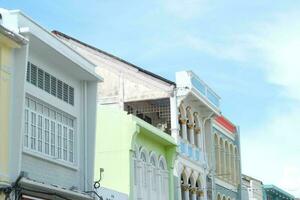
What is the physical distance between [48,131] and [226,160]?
1891cm

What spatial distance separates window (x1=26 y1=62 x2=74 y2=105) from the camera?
1916cm

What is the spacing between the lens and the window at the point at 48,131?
61.4ft

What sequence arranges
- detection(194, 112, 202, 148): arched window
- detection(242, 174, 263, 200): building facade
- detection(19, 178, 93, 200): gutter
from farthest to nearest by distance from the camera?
1. detection(242, 174, 263, 200): building facade
2. detection(194, 112, 202, 148): arched window
3. detection(19, 178, 93, 200): gutter

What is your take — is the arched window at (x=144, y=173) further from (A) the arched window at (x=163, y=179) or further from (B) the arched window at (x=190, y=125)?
(B) the arched window at (x=190, y=125)

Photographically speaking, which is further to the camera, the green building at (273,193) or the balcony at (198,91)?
the green building at (273,193)

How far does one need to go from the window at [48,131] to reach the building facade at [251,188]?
814 inches

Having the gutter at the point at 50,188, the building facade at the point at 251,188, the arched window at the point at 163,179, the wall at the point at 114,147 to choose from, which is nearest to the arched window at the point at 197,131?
the arched window at the point at 163,179

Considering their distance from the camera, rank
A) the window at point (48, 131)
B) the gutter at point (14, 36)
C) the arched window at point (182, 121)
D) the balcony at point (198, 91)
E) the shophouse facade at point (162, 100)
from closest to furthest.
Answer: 1. the gutter at point (14, 36)
2. the window at point (48, 131)
3. the shophouse facade at point (162, 100)
4. the balcony at point (198, 91)
5. the arched window at point (182, 121)

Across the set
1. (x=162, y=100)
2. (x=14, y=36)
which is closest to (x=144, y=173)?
(x=162, y=100)

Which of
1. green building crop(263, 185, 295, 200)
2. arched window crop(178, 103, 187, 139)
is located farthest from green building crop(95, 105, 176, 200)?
green building crop(263, 185, 295, 200)

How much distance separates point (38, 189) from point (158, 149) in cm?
999

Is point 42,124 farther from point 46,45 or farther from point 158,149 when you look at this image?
point 158,149

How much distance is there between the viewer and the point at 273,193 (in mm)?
47656

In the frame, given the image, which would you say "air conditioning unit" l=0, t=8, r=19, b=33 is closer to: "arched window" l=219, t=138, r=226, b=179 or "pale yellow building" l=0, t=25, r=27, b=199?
"pale yellow building" l=0, t=25, r=27, b=199
